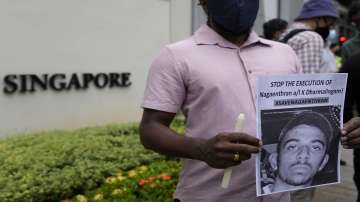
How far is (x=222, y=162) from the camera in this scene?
5.11 ft

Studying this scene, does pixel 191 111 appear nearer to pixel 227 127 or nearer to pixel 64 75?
pixel 227 127

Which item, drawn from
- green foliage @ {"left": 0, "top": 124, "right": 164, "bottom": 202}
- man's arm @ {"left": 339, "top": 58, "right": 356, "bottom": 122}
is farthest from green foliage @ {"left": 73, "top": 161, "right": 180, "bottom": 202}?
man's arm @ {"left": 339, "top": 58, "right": 356, "bottom": 122}

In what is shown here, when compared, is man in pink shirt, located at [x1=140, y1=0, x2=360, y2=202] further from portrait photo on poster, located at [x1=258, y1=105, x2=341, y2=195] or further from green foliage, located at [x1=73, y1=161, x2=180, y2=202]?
green foliage, located at [x1=73, y1=161, x2=180, y2=202]

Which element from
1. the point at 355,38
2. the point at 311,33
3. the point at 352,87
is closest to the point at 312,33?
the point at 311,33

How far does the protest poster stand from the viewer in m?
1.66

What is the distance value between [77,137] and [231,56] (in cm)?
401

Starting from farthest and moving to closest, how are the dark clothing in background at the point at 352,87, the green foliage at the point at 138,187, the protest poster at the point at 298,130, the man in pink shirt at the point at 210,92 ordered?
the green foliage at the point at 138,187 < the dark clothing in background at the point at 352,87 < the man in pink shirt at the point at 210,92 < the protest poster at the point at 298,130

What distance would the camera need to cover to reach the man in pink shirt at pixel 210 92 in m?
1.77

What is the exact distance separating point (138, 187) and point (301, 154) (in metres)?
2.63

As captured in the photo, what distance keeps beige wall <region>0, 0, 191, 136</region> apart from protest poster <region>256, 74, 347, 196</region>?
460 cm

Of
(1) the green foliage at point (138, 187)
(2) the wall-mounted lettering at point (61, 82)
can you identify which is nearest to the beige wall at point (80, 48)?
(2) the wall-mounted lettering at point (61, 82)

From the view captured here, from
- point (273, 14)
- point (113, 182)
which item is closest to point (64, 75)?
point (113, 182)

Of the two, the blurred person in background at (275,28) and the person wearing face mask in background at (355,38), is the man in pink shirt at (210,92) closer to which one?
the person wearing face mask in background at (355,38)

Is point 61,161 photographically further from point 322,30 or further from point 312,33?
point 322,30
